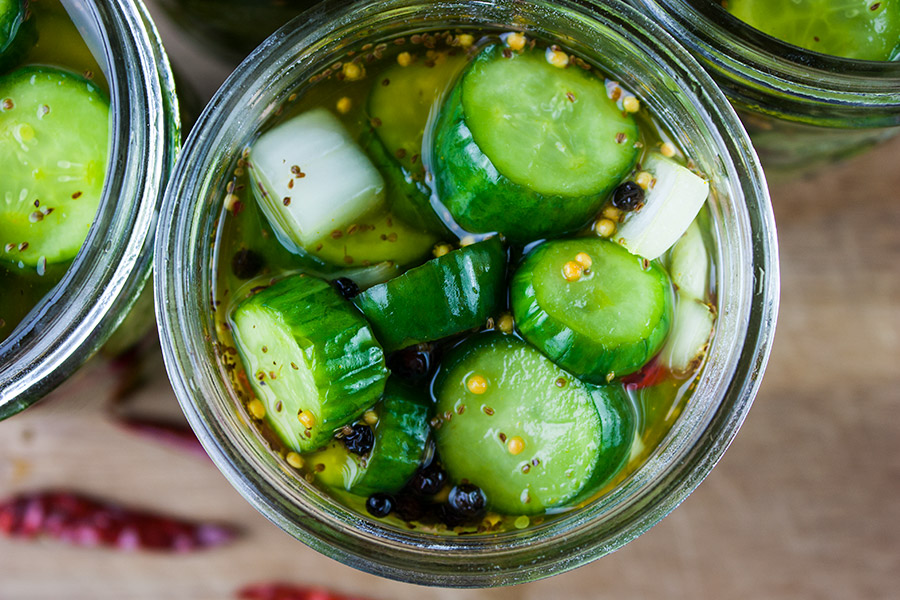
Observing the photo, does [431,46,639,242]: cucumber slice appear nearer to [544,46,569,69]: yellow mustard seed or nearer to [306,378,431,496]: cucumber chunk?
[544,46,569,69]: yellow mustard seed

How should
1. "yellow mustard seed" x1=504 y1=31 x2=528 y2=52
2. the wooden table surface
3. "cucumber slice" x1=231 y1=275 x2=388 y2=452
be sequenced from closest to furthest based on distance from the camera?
"cucumber slice" x1=231 y1=275 x2=388 y2=452 → "yellow mustard seed" x1=504 y1=31 x2=528 y2=52 → the wooden table surface

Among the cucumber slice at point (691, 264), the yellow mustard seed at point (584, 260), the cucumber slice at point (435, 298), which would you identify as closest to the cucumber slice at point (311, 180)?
the cucumber slice at point (435, 298)

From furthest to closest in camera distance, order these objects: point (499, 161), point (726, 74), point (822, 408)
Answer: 1. point (822, 408)
2. point (726, 74)
3. point (499, 161)

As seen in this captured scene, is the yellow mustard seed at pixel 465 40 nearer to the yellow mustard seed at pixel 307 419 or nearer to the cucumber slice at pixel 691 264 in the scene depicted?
the cucumber slice at pixel 691 264

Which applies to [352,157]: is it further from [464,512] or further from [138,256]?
[464,512]

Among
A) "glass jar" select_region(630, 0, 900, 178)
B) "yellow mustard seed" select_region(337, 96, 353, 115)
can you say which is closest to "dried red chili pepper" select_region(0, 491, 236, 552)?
"yellow mustard seed" select_region(337, 96, 353, 115)

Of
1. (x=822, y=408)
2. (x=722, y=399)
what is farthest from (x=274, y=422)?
(x=822, y=408)
